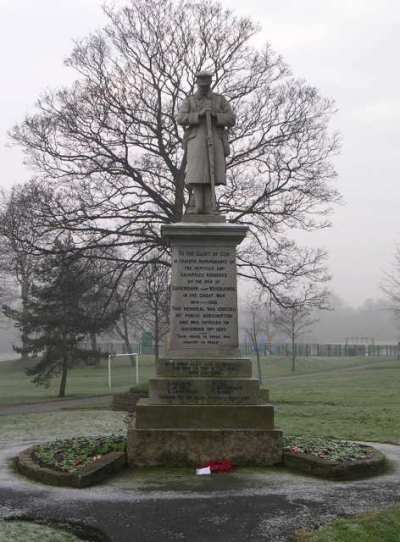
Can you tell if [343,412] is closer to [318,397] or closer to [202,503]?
[318,397]

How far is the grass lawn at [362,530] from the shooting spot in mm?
5703

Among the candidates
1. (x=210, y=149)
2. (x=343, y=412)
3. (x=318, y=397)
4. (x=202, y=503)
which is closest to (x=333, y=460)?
(x=202, y=503)

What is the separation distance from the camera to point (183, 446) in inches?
344

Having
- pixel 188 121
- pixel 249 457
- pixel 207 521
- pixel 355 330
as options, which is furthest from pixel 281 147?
pixel 355 330

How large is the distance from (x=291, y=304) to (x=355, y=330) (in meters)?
124

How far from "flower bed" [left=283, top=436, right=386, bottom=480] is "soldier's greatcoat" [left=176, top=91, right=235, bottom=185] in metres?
4.27

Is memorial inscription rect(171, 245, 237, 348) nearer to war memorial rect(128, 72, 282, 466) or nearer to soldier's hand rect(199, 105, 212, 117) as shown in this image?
war memorial rect(128, 72, 282, 466)

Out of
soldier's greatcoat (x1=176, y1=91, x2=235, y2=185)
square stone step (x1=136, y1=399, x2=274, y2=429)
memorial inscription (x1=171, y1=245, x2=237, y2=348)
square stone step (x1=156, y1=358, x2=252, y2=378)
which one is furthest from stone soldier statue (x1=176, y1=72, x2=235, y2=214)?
square stone step (x1=136, y1=399, x2=274, y2=429)

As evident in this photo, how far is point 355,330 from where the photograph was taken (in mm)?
143750

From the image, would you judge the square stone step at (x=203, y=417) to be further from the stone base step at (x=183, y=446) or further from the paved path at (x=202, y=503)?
the paved path at (x=202, y=503)

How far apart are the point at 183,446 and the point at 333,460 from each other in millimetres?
2005

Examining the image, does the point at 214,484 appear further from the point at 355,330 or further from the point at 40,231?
the point at 355,330

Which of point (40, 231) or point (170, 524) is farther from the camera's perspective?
point (40, 231)

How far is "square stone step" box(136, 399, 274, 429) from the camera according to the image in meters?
8.91
